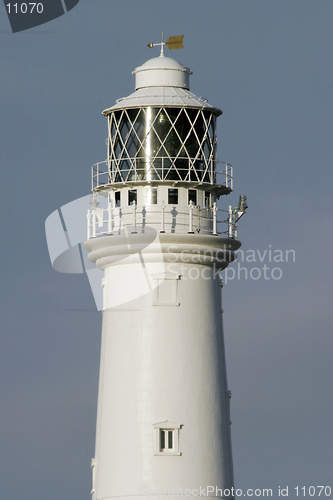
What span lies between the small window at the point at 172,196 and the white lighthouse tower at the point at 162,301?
1.3 inches

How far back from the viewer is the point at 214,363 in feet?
144

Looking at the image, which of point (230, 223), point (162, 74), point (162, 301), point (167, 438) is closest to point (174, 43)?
point (162, 74)

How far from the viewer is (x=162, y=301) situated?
43469mm

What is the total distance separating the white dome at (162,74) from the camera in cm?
4459

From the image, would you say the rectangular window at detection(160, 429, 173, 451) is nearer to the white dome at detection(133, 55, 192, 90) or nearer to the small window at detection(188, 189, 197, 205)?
the small window at detection(188, 189, 197, 205)

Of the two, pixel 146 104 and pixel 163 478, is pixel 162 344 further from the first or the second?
pixel 146 104

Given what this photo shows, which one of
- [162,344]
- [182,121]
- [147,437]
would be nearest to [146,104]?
[182,121]

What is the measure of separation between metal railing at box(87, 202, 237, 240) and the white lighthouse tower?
0.03 m

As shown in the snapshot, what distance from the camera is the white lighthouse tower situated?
42.7 m

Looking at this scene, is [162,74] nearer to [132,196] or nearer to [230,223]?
[132,196]

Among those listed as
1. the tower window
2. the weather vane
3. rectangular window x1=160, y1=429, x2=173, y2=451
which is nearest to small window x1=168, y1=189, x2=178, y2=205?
the weather vane

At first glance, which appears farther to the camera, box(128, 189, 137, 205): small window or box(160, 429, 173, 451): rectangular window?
box(128, 189, 137, 205): small window

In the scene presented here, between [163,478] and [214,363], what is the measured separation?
4098 millimetres

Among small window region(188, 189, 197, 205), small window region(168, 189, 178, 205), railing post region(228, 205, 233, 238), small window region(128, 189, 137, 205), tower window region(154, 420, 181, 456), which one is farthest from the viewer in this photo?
railing post region(228, 205, 233, 238)
